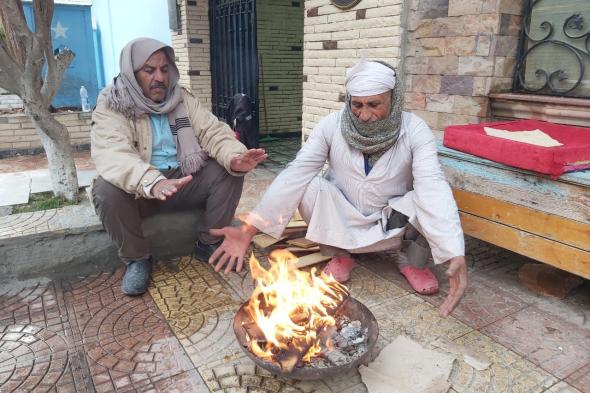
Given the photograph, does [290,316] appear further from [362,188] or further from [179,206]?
[179,206]

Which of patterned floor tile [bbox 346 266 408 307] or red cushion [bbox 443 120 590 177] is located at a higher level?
red cushion [bbox 443 120 590 177]

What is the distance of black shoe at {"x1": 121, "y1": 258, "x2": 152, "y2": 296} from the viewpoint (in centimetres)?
288

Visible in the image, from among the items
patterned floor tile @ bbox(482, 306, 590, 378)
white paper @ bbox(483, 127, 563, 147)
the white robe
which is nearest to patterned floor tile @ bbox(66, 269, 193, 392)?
the white robe

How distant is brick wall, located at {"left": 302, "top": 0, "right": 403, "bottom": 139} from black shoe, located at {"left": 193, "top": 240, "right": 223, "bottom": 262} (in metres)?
2.56

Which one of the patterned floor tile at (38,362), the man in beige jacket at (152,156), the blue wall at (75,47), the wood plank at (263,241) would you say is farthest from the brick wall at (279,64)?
the patterned floor tile at (38,362)

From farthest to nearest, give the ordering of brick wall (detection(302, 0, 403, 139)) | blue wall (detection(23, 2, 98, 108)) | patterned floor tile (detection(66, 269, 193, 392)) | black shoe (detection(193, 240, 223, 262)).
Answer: blue wall (detection(23, 2, 98, 108))
brick wall (detection(302, 0, 403, 139))
black shoe (detection(193, 240, 223, 262))
patterned floor tile (detection(66, 269, 193, 392))

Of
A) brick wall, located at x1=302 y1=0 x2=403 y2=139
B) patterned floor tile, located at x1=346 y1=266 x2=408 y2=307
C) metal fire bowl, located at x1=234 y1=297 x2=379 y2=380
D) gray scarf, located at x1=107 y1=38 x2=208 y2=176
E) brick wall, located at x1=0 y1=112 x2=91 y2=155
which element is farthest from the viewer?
brick wall, located at x1=0 y1=112 x2=91 y2=155

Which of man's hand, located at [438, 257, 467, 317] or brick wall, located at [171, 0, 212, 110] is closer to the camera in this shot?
man's hand, located at [438, 257, 467, 317]

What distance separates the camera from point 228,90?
7.87 meters

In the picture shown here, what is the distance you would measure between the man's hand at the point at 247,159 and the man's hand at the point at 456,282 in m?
1.39

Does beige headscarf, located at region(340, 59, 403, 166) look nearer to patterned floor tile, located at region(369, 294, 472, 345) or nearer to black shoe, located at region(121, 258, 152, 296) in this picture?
patterned floor tile, located at region(369, 294, 472, 345)

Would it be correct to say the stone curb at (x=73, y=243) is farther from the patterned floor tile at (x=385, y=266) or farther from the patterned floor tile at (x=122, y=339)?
the patterned floor tile at (x=385, y=266)

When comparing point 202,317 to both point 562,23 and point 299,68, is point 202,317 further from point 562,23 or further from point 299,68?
point 299,68

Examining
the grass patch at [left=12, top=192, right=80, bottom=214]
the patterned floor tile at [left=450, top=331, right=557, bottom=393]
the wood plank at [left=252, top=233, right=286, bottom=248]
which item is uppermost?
the grass patch at [left=12, top=192, right=80, bottom=214]
